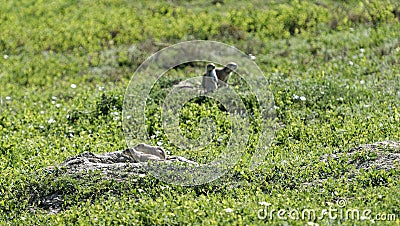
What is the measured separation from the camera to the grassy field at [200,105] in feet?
22.4

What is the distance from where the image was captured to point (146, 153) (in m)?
8.16

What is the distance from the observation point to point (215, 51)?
44.3 feet

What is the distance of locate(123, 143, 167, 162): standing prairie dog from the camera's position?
7.96 metres

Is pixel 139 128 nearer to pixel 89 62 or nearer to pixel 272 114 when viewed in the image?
pixel 272 114
